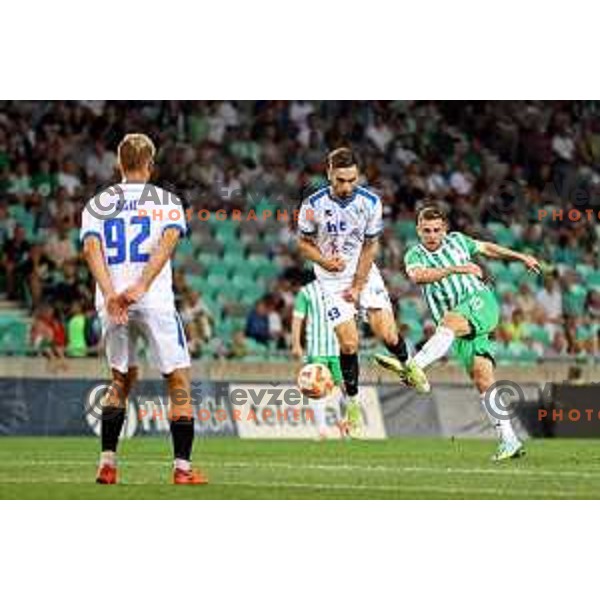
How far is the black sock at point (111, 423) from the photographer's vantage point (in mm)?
12820

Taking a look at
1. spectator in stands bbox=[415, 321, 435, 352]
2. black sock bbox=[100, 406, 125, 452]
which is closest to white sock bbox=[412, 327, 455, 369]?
spectator in stands bbox=[415, 321, 435, 352]

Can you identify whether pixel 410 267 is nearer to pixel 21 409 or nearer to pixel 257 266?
pixel 257 266

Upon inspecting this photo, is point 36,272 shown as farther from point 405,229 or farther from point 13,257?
point 405,229

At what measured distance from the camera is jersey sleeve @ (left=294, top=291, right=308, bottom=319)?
1897cm

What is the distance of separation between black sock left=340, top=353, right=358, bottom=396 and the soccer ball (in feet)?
4.96

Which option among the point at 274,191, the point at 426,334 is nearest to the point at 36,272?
the point at 274,191

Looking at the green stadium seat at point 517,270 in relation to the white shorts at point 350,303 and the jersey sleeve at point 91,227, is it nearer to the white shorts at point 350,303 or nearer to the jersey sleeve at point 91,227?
the white shorts at point 350,303

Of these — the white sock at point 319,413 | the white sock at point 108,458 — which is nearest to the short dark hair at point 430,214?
the white sock at point 319,413

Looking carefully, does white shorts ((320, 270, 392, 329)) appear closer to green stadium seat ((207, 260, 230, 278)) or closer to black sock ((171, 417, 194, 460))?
black sock ((171, 417, 194, 460))

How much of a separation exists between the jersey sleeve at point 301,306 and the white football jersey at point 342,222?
10.8ft

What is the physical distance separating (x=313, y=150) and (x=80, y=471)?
24.3 feet

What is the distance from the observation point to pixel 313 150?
21094mm

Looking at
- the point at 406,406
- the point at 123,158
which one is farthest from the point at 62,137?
the point at 123,158

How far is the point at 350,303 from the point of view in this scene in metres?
15.9
